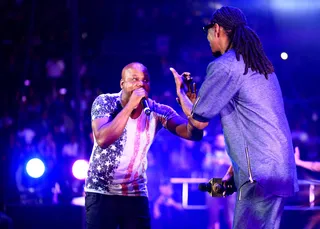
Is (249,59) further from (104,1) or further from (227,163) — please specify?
(104,1)

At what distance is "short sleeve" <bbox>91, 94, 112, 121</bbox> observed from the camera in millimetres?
4113

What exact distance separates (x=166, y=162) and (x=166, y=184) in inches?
47.2

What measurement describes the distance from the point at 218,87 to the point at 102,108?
1.69 m

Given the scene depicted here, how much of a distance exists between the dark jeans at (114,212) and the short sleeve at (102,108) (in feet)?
2.00

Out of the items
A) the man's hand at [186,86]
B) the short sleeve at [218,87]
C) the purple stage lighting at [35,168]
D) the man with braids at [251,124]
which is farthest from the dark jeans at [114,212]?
the purple stage lighting at [35,168]

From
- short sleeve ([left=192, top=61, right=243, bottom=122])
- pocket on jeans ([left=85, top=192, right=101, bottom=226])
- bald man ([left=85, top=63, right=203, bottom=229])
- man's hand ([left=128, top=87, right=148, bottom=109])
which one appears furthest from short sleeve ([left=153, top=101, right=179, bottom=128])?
short sleeve ([left=192, top=61, right=243, bottom=122])

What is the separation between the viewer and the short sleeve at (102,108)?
411cm

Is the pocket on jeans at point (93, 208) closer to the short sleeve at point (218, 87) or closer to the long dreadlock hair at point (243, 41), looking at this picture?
the short sleeve at point (218, 87)

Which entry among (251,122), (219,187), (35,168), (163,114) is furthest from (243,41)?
(35,168)

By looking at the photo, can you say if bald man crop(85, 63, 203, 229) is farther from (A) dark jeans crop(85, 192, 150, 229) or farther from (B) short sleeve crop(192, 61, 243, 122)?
(B) short sleeve crop(192, 61, 243, 122)

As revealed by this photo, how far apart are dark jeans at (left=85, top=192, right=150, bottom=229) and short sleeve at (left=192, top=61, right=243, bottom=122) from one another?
156cm

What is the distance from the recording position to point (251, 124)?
104 inches

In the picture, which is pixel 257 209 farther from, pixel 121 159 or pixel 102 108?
pixel 102 108

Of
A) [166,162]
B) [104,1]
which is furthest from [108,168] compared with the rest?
[104,1]
